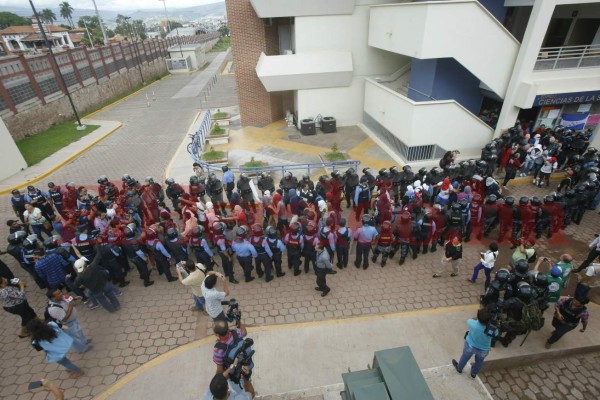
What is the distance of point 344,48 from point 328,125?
12.5 ft

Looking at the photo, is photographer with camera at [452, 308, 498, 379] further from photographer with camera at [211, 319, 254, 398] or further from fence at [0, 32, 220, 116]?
fence at [0, 32, 220, 116]

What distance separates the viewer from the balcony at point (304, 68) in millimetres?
15336

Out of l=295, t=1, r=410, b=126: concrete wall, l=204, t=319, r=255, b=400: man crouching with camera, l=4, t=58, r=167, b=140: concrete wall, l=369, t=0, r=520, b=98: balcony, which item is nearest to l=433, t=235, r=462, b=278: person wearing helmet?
l=204, t=319, r=255, b=400: man crouching with camera

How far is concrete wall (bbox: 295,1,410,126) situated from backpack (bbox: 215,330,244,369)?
14.0 metres

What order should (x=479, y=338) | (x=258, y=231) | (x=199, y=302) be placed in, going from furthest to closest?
(x=258, y=231) → (x=199, y=302) → (x=479, y=338)

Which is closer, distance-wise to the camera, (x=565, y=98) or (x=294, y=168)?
(x=565, y=98)

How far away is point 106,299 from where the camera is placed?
682 centimetres

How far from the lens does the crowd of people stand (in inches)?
242

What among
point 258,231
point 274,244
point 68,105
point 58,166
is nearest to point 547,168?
point 274,244

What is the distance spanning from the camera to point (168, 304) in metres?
6.98

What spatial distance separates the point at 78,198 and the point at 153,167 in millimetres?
5453

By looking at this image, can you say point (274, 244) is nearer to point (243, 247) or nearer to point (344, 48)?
point (243, 247)

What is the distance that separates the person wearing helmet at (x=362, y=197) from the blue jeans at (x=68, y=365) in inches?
288

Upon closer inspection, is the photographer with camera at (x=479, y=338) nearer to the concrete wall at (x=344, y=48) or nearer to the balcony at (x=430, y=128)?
the balcony at (x=430, y=128)
